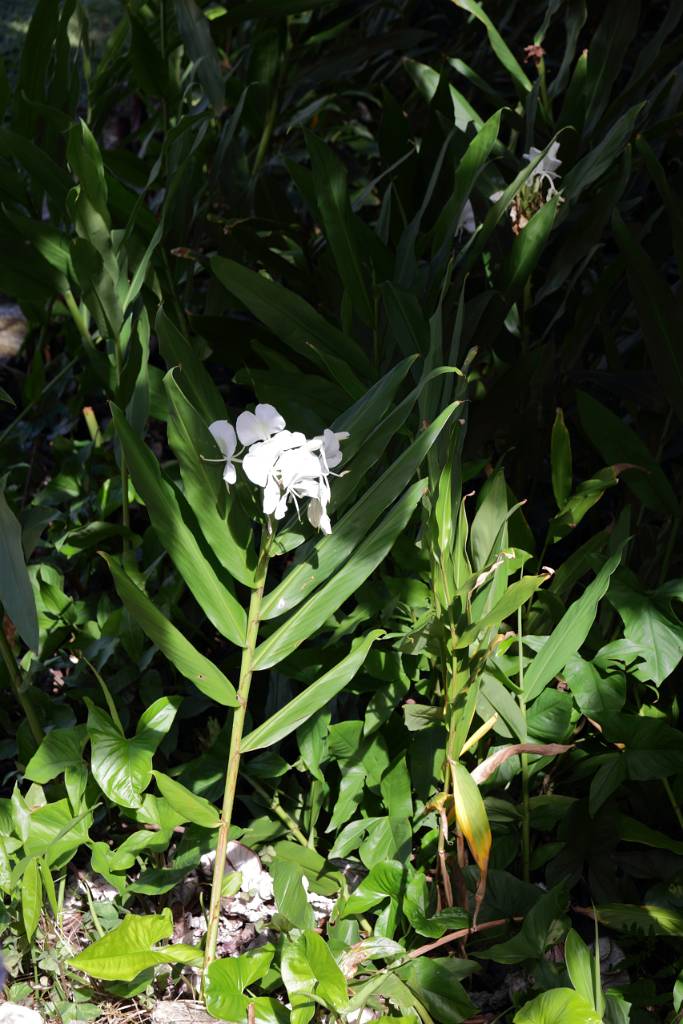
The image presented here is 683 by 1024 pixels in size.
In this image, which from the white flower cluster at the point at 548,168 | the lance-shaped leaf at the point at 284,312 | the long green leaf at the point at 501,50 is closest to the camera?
the lance-shaped leaf at the point at 284,312

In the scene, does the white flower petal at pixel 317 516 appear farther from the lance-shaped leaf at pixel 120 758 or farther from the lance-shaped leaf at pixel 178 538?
the lance-shaped leaf at pixel 120 758

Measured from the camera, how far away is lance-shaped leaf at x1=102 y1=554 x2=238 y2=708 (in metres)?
0.79

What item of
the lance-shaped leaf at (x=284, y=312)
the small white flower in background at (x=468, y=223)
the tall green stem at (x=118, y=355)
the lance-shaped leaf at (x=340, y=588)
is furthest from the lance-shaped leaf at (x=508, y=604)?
the small white flower in background at (x=468, y=223)

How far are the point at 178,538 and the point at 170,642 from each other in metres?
0.10

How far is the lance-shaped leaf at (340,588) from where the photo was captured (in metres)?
0.84

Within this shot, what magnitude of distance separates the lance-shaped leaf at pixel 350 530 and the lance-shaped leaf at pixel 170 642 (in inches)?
3.0

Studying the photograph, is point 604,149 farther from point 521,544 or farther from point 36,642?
point 36,642

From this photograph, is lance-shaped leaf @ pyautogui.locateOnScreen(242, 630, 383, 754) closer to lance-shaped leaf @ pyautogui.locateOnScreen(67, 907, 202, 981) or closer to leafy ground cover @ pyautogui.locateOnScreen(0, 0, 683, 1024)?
leafy ground cover @ pyautogui.locateOnScreen(0, 0, 683, 1024)

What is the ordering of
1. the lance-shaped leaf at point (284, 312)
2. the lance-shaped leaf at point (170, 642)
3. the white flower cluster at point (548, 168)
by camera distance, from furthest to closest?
the white flower cluster at point (548, 168), the lance-shaped leaf at point (284, 312), the lance-shaped leaf at point (170, 642)

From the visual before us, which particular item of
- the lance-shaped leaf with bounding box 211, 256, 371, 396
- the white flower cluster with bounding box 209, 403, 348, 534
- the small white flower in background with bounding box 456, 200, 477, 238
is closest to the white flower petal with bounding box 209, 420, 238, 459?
the white flower cluster with bounding box 209, 403, 348, 534

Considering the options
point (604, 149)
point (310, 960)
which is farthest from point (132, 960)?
point (604, 149)

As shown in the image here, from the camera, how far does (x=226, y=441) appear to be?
0.82 m

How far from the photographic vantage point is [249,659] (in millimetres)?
876

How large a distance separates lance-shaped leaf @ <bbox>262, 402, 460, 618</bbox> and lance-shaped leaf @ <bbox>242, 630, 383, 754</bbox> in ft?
0.25
